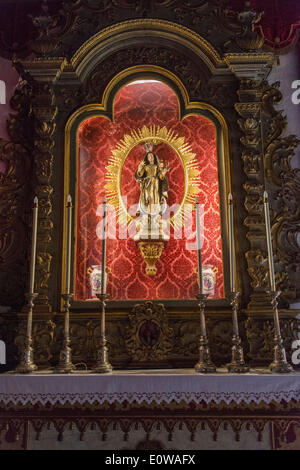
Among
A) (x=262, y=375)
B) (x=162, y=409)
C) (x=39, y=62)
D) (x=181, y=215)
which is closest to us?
(x=262, y=375)

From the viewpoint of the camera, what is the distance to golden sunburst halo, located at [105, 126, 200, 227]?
4.66m

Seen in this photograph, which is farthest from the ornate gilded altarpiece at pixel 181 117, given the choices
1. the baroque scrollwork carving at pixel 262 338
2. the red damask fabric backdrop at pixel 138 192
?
the red damask fabric backdrop at pixel 138 192

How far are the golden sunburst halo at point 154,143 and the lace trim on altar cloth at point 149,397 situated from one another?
210 cm

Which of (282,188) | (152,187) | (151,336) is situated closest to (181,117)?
(152,187)

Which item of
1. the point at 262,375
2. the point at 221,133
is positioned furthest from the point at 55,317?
the point at 221,133

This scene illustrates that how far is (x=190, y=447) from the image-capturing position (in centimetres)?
332

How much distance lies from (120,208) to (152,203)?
343 mm

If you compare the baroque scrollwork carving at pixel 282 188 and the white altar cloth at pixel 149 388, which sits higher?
the baroque scrollwork carving at pixel 282 188

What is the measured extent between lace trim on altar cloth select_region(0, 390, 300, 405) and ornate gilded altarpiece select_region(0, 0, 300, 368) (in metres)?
0.80

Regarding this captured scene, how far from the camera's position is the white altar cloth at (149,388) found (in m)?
2.86

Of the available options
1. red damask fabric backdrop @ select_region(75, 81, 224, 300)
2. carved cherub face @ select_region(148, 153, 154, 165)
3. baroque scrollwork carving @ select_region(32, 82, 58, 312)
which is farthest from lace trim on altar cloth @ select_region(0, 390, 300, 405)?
carved cherub face @ select_region(148, 153, 154, 165)

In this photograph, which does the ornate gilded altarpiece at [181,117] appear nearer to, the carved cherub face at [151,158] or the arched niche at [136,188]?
the arched niche at [136,188]

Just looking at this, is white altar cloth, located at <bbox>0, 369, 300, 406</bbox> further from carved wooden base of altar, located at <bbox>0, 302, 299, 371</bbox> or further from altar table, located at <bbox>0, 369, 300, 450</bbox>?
carved wooden base of altar, located at <bbox>0, 302, 299, 371</bbox>

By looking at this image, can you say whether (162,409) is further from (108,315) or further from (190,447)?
(108,315)
